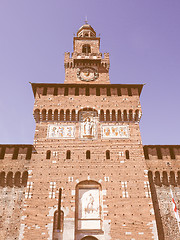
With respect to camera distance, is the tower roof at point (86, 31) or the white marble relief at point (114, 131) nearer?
the white marble relief at point (114, 131)

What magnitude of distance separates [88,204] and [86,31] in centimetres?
1887

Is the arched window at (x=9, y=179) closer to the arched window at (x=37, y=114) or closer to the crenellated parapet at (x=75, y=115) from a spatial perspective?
the crenellated parapet at (x=75, y=115)

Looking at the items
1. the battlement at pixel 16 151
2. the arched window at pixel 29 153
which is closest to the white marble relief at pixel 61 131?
the arched window at pixel 29 153

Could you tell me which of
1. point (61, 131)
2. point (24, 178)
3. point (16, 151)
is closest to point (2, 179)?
point (24, 178)

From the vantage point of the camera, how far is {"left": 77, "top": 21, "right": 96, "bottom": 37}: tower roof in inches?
1009

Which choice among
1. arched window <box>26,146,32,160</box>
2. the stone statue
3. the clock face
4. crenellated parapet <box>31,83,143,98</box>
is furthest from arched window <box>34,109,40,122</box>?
the clock face

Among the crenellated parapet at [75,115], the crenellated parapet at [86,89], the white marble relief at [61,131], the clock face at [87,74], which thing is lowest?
the white marble relief at [61,131]

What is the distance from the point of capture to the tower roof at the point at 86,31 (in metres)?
25.6

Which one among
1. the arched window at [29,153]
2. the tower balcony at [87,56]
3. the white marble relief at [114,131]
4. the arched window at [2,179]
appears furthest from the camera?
the tower balcony at [87,56]

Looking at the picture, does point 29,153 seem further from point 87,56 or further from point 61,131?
point 87,56

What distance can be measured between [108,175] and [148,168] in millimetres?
2894

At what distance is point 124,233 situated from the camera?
42.0ft

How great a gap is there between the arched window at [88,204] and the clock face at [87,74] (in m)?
9.53

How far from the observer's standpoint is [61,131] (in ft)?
53.2
